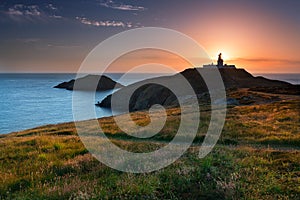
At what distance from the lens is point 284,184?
300 inches

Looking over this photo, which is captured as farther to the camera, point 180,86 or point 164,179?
point 180,86

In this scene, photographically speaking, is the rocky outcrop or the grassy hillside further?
the rocky outcrop

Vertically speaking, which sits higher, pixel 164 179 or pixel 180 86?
pixel 180 86

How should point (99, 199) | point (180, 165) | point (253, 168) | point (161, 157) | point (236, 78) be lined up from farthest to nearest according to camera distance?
1. point (236, 78)
2. point (161, 157)
3. point (180, 165)
4. point (253, 168)
5. point (99, 199)

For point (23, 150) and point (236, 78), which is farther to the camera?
point (236, 78)

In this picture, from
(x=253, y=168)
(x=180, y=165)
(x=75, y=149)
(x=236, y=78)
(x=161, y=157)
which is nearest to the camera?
(x=253, y=168)

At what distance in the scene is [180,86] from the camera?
13850cm

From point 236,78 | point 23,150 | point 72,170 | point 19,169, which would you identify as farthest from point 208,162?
point 236,78

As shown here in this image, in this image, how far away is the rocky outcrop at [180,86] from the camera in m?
123

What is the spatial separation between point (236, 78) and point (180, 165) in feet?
519

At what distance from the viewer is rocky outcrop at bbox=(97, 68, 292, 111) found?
12284 centimetres

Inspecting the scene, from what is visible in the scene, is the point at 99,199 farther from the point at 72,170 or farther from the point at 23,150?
the point at 23,150

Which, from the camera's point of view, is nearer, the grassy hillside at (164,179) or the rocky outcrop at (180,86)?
the grassy hillside at (164,179)

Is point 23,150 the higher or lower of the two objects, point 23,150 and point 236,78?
the lower
